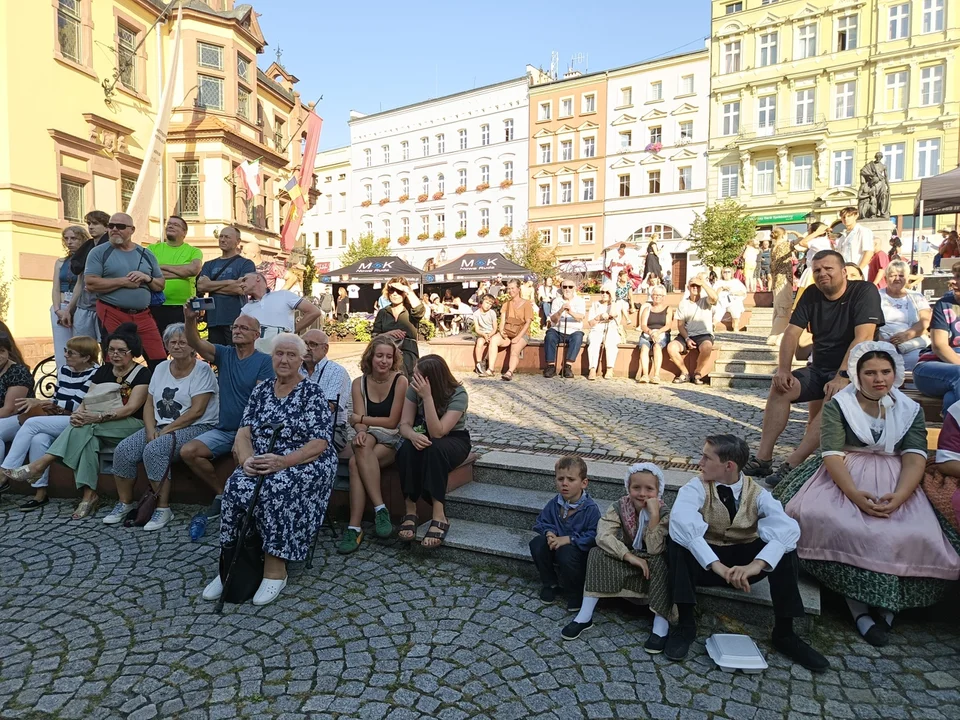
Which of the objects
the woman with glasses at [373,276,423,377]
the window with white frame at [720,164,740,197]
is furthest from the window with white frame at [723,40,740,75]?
the woman with glasses at [373,276,423,377]

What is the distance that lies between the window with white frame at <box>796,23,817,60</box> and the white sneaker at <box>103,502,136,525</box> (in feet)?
133

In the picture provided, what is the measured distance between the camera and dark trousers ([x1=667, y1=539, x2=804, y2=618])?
10.1 feet

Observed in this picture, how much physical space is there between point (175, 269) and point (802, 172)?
36.2 m

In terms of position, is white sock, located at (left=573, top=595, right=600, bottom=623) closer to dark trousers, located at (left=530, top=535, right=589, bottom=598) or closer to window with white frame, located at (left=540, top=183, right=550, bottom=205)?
dark trousers, located at (left=530, top=535, right=589, bottom=598)

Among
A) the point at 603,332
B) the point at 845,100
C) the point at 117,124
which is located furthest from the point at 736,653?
the point at 845,100

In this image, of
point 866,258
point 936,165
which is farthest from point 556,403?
point 936,165

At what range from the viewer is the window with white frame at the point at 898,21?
31.8 metres

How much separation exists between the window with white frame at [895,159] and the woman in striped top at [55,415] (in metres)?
37.1

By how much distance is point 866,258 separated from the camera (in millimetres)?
9258

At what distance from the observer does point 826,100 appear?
3397 centimetres

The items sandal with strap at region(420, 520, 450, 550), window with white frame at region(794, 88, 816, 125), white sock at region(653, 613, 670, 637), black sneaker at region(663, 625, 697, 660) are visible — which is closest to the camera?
black sneaker at region(663, 625, 697, 660)

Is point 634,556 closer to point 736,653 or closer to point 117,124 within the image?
point 736,653

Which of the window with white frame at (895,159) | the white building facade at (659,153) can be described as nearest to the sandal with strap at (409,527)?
the white building facade at (659,153)

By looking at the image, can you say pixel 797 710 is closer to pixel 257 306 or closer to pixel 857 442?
pixel 857 442
